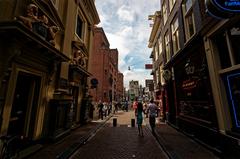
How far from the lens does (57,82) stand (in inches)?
311

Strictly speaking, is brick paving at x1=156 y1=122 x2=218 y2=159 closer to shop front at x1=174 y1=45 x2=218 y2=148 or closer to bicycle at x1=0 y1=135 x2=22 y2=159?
shop front at x1=174 y1=45 x2=218 y2=148

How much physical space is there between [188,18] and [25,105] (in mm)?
9561

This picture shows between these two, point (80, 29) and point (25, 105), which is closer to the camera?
point (25, 105)

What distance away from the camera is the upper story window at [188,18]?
825 centimetres

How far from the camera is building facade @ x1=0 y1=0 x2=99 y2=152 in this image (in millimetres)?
4648

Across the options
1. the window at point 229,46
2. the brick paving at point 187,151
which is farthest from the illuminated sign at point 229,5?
the brick paving at point 187,151

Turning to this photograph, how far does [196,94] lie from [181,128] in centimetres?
294

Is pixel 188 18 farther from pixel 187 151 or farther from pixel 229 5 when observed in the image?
pixel 187 151

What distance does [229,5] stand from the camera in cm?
353

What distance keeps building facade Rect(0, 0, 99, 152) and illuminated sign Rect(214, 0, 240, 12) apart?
526cm

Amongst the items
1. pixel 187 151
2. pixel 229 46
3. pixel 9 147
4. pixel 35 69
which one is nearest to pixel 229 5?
pixel 229 46

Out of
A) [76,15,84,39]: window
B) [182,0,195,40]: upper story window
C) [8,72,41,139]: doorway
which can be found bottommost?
[8,72,41,139]: doorway

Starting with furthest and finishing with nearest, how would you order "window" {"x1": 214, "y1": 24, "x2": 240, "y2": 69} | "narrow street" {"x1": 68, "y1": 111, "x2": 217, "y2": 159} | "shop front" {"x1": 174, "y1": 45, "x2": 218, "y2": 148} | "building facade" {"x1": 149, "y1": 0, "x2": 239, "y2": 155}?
"shop front" {"x1": 174, "y1": 45, "x2": 218, "y2": 148}
"narrow street" {"x1": 68, "y1": 111, "x2": 217, "y2": 159}
"building facade" {"x1": 149, "y1": 0, "x2": 239, "y2": 155}
"window" {"x1": 214, "y1": 24, "x2": 240, "y2": 69}

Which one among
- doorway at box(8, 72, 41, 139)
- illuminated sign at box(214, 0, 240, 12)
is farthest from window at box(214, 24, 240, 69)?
doorway at box(8, 72, 41, 139)
